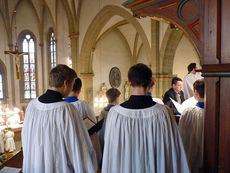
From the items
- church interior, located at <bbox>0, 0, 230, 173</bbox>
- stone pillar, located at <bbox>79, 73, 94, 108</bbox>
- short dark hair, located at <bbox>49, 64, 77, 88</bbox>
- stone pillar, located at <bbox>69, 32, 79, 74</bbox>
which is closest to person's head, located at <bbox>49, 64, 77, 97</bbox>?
short dark hair, located at <bbox>49, 64, 77, 88</bbox>

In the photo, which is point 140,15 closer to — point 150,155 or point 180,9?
point 180,9

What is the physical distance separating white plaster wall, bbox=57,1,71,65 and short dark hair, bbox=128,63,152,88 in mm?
11543

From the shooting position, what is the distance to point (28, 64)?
15242mm

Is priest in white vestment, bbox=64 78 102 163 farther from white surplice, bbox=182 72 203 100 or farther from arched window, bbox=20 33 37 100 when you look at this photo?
arched window, bbox=20 33 37 100

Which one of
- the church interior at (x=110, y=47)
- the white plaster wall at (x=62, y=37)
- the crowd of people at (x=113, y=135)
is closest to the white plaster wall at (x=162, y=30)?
the church interior at (x=110, y=47)

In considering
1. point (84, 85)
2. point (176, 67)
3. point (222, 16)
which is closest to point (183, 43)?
point (176, 67)

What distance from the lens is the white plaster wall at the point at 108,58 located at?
13.6 metres

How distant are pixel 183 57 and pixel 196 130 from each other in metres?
10.1

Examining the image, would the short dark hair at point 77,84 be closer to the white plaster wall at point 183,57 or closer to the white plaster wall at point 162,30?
the white plaster wall at point 162,30

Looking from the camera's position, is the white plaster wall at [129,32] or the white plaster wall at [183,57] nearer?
the white plaster wall at [183,57]

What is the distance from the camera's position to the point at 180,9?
1.78m

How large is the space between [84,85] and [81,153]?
33.6 feet

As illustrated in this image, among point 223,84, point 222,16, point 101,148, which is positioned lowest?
point 101,148

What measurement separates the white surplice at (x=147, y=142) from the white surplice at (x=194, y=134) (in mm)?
701
